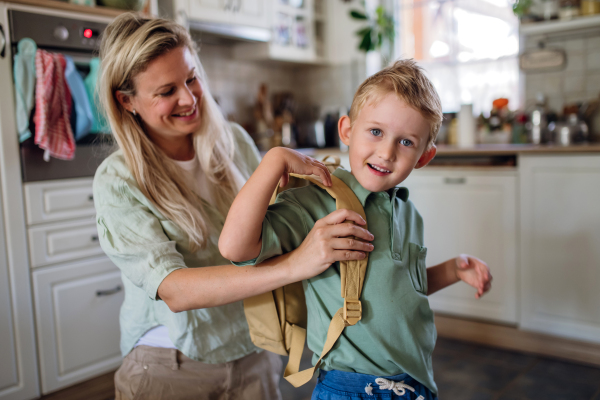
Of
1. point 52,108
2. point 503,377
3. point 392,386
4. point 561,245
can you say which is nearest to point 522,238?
point 561,245

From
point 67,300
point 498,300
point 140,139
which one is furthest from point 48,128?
point 498,300

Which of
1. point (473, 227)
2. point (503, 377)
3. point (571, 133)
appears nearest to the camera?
point (503, 377)

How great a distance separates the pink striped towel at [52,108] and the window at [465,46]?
8.24ft

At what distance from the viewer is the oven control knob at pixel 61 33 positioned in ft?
6.46

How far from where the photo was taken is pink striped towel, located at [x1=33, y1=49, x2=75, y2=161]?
1.88 m

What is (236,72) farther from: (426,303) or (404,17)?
(426,303)

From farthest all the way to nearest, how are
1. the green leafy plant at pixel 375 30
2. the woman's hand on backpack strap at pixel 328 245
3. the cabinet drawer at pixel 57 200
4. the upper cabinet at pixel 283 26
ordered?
the green leafy plant at pixel 375 30, the upper cabinet at pixel 283 26, the cabinet drawer at pixel 57 200, the woman's hand on backpack strap at pixel 328 245

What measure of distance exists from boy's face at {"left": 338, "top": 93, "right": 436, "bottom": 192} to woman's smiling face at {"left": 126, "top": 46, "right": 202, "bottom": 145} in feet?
1.41

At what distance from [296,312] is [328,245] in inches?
8.8

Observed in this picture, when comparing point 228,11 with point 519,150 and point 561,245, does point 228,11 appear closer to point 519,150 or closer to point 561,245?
point 519,150

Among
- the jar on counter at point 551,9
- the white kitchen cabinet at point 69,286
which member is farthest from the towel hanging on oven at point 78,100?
the jar on counter at point 551,9

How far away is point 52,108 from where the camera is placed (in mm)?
1928

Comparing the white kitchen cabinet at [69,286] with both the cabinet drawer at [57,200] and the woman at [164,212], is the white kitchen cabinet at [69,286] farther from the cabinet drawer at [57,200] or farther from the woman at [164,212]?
the woman at [164,212]

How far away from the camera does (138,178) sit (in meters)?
1.01
